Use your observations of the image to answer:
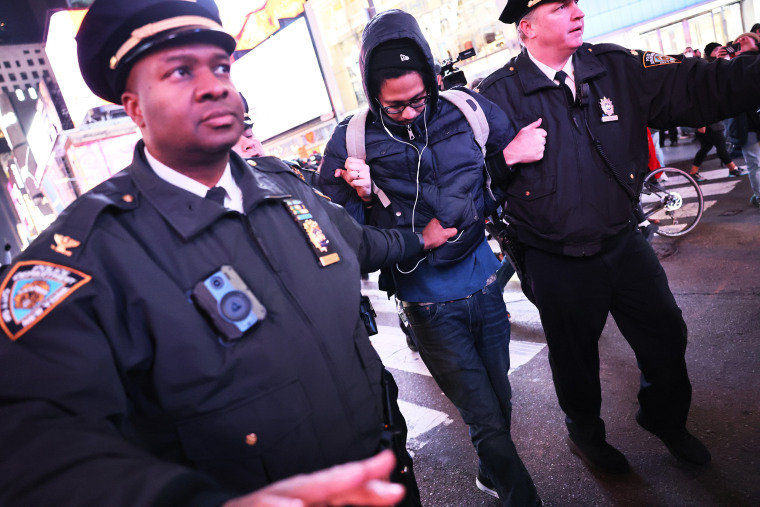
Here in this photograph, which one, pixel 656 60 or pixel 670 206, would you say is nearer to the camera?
pixel 656 60

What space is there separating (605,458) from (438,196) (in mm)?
1736

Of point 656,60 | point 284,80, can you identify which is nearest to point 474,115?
point 656,60

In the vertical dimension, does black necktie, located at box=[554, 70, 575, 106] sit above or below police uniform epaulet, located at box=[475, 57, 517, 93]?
below

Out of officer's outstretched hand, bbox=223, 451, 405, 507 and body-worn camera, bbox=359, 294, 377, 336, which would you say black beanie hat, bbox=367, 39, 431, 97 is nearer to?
body-worn camera, bbox=359, 294, 377, 336

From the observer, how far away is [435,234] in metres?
2.37

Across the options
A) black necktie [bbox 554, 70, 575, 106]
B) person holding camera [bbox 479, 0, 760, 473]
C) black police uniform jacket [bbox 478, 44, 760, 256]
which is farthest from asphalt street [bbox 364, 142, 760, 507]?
black necktie [bbox 554, 70, 575, 106]

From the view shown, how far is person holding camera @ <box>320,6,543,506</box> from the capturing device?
8.05ft

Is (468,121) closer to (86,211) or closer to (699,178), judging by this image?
(86,211)

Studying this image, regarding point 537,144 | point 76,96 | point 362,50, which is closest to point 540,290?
point 537,144

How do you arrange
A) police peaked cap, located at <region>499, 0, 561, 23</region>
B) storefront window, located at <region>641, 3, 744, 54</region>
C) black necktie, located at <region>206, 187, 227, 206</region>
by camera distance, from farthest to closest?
1. storefront window, located at <region>641, 3, 744, 54</region>
2. police peaked cap, located at <region>499, 0, 561, 23</region>
3. black necktie, located at <region>206, 187, 227, 206</region>

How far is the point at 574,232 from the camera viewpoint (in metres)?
2.50

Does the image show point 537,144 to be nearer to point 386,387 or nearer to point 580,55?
point 580,55

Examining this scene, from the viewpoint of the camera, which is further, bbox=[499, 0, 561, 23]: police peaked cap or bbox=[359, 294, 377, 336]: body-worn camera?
bbox=[499, 0, 561, 23]: police peaked cap

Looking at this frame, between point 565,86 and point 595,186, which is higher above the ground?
point 565,86
